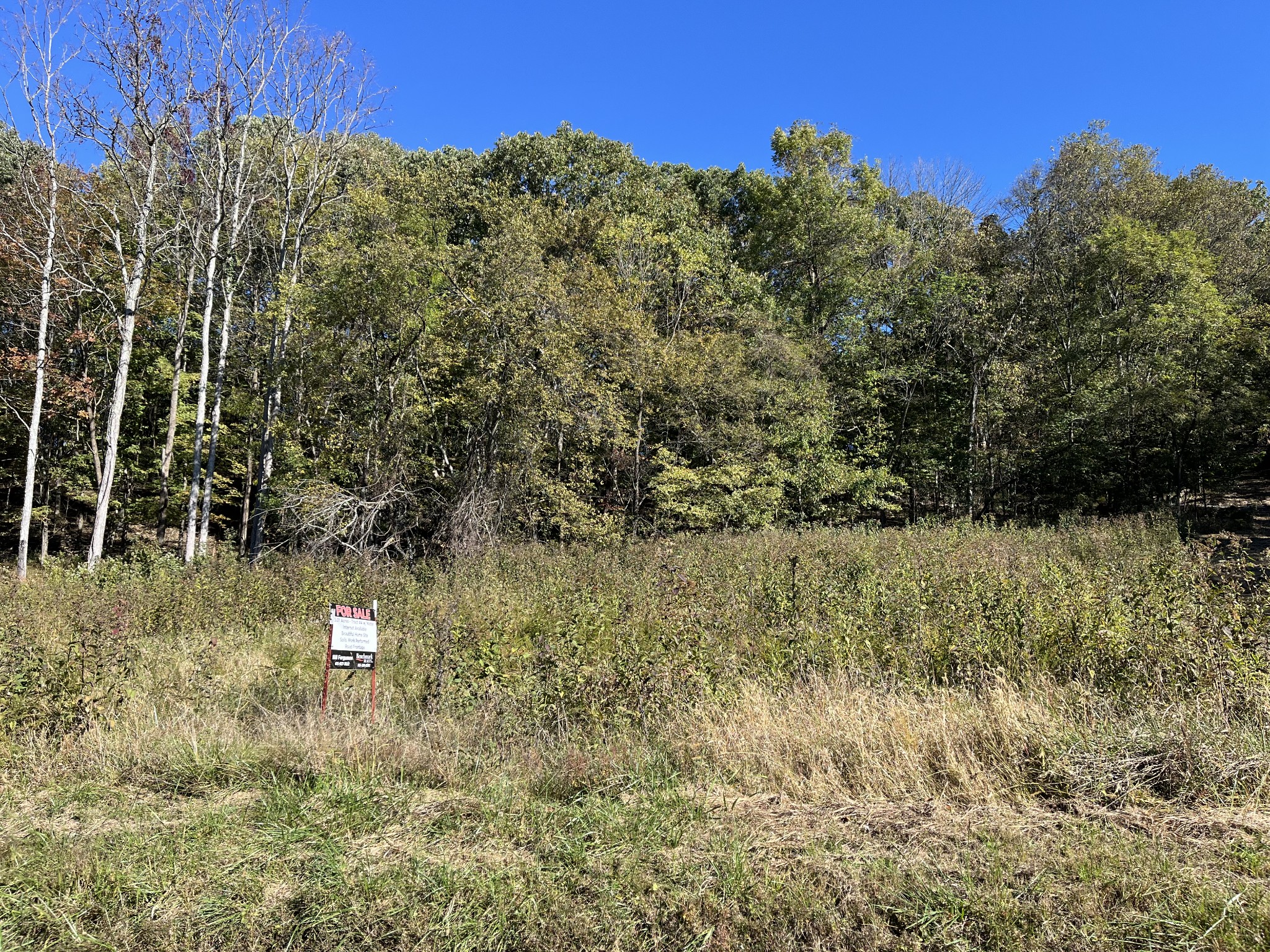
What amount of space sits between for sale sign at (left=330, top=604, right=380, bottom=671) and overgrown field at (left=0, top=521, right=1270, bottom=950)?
522 millimetres

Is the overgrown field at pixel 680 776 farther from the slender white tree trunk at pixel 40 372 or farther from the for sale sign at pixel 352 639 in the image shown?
the slender white tree trunk at pixel 40 372

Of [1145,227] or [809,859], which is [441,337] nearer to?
[809,859]

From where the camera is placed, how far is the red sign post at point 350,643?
5215 mm

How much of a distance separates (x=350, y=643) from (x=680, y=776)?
2.84 m

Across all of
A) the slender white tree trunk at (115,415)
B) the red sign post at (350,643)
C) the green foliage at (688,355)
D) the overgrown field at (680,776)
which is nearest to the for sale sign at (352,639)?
the red sign post at (350,643)

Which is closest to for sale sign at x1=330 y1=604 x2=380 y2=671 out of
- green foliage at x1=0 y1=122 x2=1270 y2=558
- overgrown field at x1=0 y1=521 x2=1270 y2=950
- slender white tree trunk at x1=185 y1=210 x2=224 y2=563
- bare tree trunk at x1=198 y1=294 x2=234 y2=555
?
overgrown field at x1=0 y1=521 x2=1270 y2=950

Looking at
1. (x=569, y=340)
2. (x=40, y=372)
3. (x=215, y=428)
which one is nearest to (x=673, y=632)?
(x=569, y=340)

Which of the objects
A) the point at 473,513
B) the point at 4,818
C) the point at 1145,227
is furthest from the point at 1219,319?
the point at 4,818

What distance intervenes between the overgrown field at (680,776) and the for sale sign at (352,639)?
0.52 meters

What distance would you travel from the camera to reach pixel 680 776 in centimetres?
416

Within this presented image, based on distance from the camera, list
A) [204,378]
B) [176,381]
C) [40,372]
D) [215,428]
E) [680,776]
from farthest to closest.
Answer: [176,381]
[215,428]
[204,378]
[40,372]
[680,776]

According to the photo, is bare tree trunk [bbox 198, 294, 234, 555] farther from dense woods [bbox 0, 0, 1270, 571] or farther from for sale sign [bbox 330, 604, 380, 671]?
for sale sign [bbox 330, 604, 380, 671]

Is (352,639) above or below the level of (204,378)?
below

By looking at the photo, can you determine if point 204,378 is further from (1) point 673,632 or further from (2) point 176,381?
(1) point 673,632
